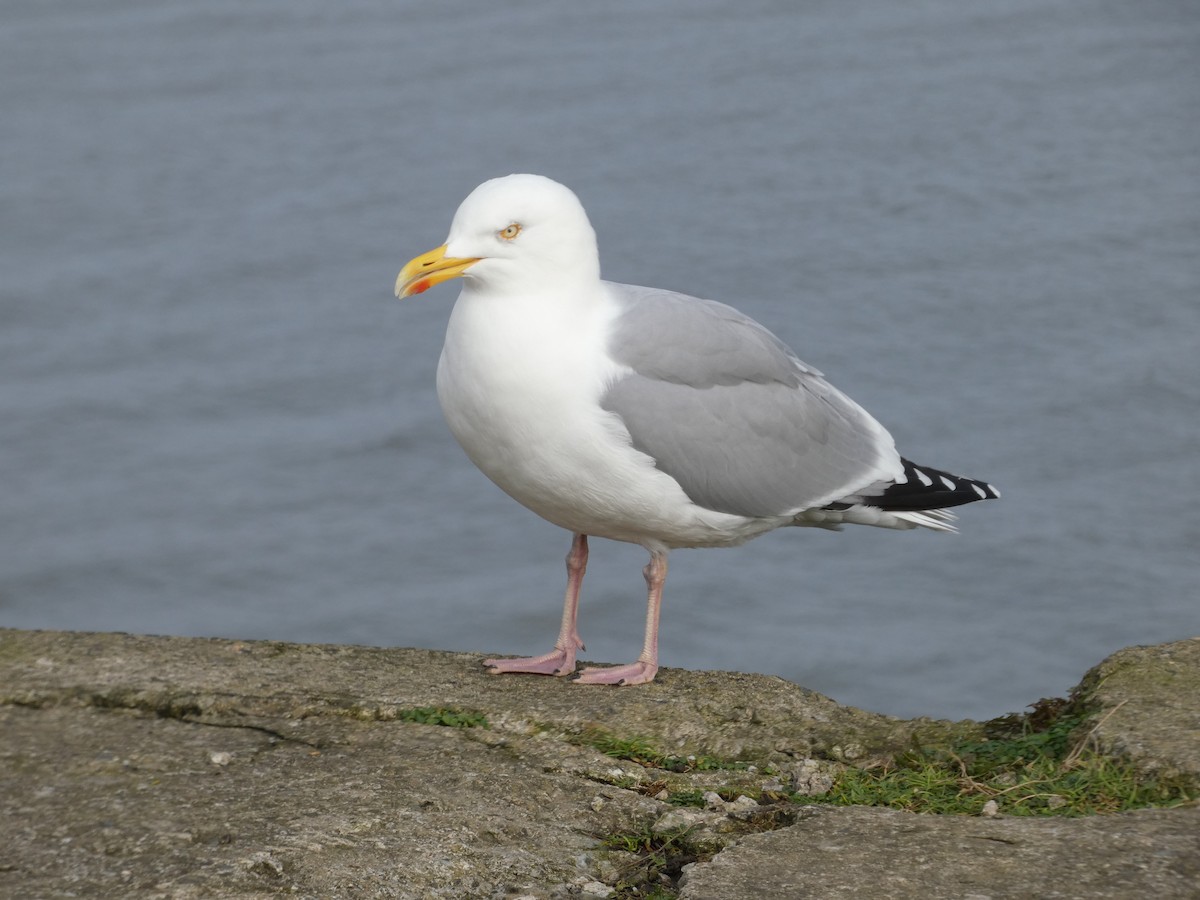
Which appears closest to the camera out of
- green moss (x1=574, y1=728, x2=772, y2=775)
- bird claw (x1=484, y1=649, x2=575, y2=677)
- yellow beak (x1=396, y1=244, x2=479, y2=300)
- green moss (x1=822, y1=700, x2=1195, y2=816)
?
green moss (x1=822, y1=700, x2=1195, y2=816)

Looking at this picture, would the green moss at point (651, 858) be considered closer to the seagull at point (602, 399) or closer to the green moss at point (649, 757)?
the green moss at point (649, 757)

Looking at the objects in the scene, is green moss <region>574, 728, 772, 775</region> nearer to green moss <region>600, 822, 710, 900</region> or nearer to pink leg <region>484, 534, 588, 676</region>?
green moss <region>600, 822, 710, 900</region>

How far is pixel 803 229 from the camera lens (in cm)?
1030

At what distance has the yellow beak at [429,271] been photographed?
4.18 meters

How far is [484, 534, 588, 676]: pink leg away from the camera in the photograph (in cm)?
450

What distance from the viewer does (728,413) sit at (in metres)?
4.59

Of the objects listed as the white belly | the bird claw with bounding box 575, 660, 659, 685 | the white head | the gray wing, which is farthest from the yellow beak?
the bird claw with bounding box 575, 660, 659, 685

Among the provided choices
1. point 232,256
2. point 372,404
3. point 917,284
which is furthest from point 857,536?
point 232,256

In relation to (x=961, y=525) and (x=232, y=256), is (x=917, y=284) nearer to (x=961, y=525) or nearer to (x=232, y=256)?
(x=961, y=525)

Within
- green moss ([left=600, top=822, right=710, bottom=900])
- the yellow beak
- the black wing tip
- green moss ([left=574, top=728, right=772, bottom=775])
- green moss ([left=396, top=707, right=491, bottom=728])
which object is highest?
the yellow beak

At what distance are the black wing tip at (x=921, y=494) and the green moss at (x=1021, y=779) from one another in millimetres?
996

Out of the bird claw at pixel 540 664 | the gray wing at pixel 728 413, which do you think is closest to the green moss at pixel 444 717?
the bird claw at pixel 540 664

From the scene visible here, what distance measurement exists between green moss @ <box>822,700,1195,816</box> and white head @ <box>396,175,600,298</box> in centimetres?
141

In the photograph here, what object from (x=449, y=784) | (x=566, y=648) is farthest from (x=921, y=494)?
(x=449, y=784)
